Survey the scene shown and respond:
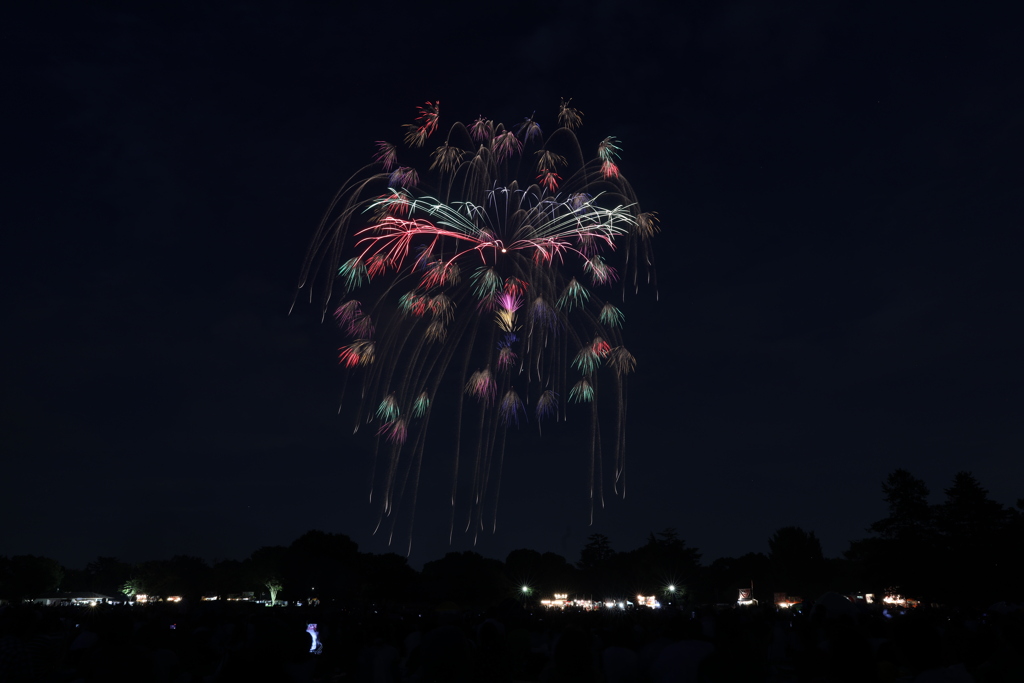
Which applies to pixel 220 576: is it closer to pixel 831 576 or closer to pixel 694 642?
pixel 831 576

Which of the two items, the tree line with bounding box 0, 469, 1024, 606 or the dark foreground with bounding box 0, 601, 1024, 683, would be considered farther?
the tree line with bounding box 0, 469, 1024, 606

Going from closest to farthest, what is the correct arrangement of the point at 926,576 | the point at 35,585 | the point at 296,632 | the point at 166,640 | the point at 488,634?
1. the point at 296,632
2. the point at 488,634
3. the point at 166,640
4. the point at 926,576
5. the point at 35,585

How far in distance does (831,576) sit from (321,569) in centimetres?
9793

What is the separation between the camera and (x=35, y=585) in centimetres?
9806

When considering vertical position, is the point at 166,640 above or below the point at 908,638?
below

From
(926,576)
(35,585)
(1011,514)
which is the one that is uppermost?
(1011,514)

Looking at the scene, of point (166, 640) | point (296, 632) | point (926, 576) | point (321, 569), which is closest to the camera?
point (296, 632)

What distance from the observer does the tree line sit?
51.5 metres

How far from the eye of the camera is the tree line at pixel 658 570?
5150cm

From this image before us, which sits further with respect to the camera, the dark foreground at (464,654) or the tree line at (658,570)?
the tree line at (658,570)

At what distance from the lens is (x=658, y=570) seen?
113812 mm

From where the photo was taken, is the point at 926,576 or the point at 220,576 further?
the point at 220,576

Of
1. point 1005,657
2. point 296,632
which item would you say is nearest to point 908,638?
point 1005,657

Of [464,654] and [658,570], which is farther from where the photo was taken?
[658,570]
